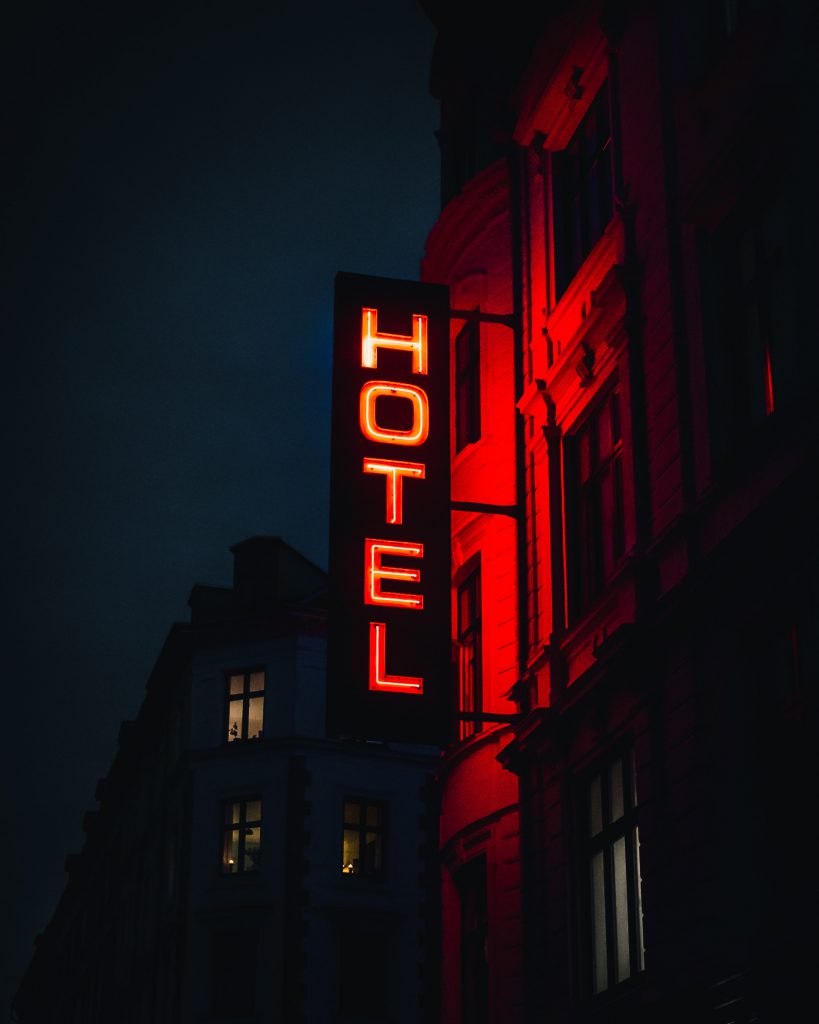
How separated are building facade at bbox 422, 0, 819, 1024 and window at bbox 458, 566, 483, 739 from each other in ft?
0.22

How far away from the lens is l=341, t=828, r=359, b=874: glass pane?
141 feet

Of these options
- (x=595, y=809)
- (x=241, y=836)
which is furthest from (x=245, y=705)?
(x=595, y=809)

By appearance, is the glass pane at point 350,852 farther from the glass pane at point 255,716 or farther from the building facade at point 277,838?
the glass pane at point 255,716

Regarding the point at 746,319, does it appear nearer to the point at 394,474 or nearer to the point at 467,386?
the point at 394,474

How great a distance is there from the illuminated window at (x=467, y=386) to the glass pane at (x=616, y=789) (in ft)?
21.9

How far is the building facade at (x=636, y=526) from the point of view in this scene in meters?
13.3

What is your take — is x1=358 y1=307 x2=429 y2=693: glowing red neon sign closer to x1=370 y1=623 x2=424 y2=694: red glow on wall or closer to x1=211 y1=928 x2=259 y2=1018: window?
x1=370 y1=623 x2=424 y2=694: red glow on wall

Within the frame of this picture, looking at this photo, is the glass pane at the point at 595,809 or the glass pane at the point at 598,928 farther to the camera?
the glass pane at the point at 595,809

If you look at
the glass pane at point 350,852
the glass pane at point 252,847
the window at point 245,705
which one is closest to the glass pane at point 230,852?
the glass pane at point 252,847

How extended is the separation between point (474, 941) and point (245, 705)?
981 inches

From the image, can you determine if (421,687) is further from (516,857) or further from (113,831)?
(113,831)

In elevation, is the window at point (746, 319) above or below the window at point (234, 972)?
above

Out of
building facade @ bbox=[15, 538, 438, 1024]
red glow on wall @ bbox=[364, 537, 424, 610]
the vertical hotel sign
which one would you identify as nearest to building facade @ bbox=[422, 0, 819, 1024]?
the vertical hotel sign

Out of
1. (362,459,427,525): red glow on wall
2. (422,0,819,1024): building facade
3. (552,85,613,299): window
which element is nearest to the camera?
(422,0,819,1024): building facade
